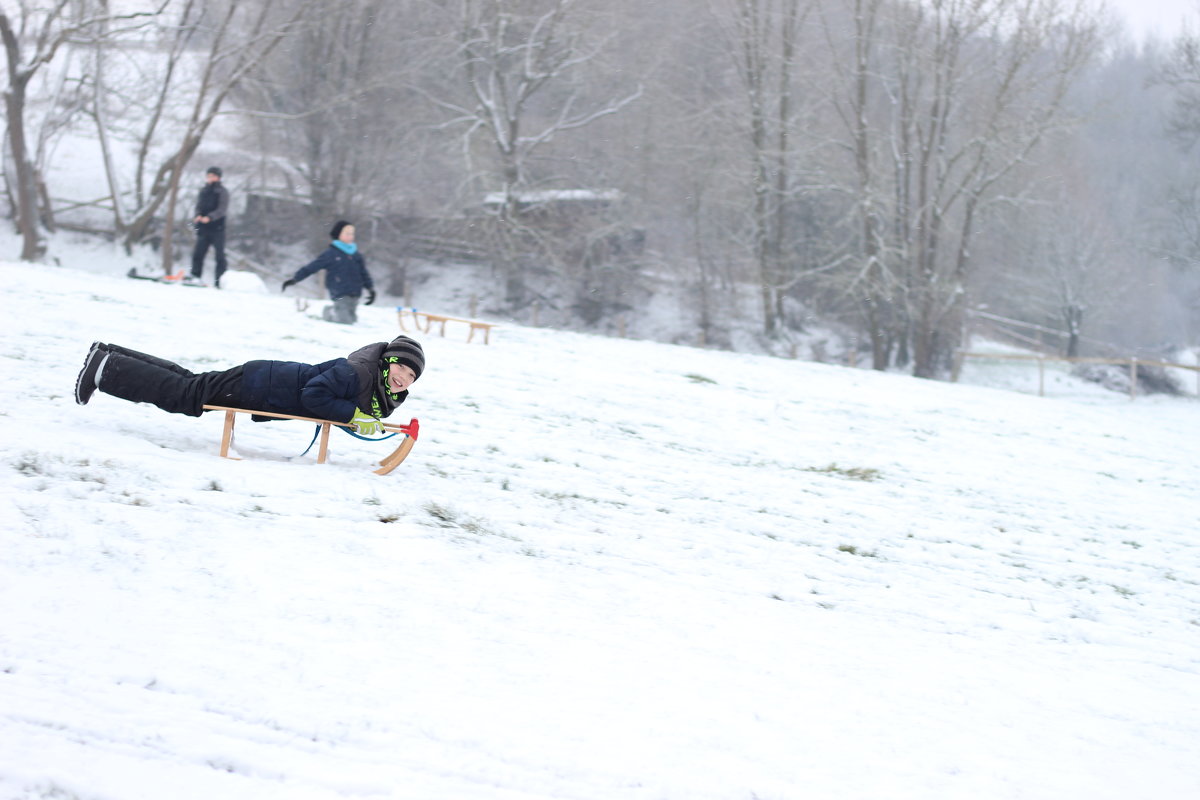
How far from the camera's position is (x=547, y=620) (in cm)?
428

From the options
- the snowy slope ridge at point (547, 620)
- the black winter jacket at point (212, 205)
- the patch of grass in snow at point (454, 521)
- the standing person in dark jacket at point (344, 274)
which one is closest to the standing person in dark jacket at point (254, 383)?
the snowy slope ridge at point (547, 620)

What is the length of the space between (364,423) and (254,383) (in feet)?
2.12

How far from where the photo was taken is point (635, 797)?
3053 millimetres

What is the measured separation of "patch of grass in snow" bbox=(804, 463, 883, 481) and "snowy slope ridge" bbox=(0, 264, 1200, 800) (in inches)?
1.6

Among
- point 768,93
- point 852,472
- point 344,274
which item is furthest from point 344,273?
point 768,93

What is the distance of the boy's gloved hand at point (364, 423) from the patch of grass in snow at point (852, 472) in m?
4.12

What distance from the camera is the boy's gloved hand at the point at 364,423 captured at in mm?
5703

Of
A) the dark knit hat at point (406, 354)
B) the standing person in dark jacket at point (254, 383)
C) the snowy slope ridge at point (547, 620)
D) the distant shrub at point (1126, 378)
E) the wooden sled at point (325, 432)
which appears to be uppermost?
the distant shrub at point (1126, 378)

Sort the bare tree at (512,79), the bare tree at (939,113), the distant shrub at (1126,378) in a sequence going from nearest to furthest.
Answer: the bare tree at (939,113) → the bare tree at (512,79) → the distant shrub at (1126,378)

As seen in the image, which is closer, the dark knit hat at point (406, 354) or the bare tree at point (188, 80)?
the dark knit hat at point (406, 354)

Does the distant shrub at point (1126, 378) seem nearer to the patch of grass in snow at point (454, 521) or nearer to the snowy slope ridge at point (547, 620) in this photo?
the snowy slope ridge at point (547, 620)

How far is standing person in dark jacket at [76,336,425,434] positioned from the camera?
5621 millimetres

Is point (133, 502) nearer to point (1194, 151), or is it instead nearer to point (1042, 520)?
point (1042, 520)

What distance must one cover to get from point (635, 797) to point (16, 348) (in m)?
6.90
